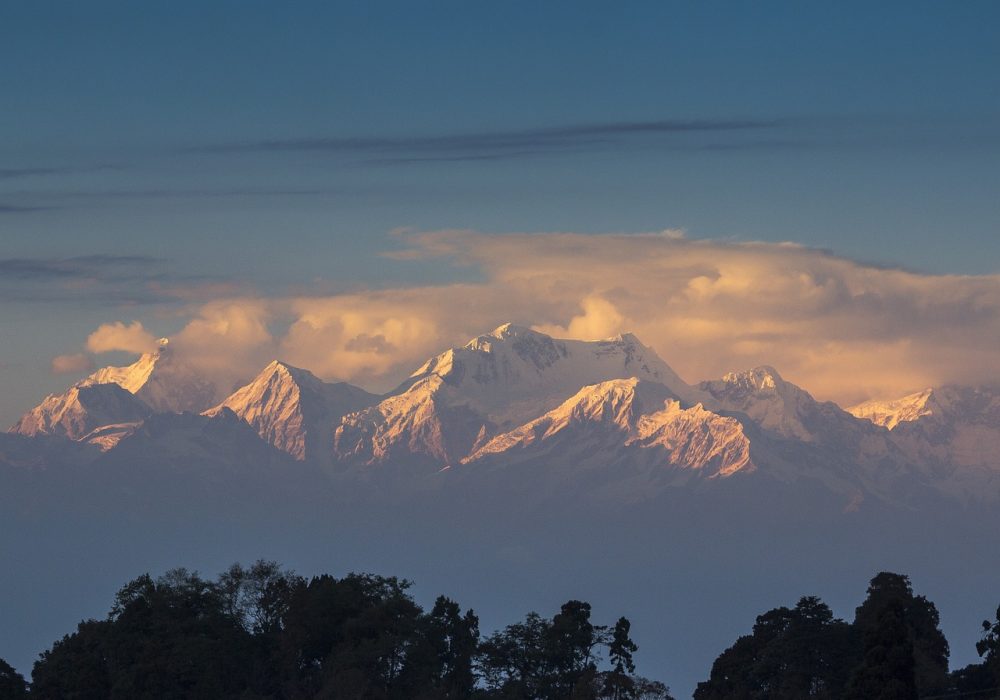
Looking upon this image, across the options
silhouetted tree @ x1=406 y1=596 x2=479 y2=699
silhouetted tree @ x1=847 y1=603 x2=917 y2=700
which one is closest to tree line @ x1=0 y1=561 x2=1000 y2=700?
silhouetted tree @ x1=406 y1=596 x2=479 y2=699

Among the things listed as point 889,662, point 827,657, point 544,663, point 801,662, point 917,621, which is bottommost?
point 889,662

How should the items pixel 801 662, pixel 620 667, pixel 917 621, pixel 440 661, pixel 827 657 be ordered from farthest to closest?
pixel 440 661 → pixel 917 621 → pixel 801 662 → pixel 827 657 → pixel 620 667

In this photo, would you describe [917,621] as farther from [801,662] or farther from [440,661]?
[440,661]

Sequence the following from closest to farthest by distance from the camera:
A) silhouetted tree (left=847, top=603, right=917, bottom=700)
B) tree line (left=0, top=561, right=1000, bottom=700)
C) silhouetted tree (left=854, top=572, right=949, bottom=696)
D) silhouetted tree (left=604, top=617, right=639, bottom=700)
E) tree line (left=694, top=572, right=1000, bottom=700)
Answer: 1. silhouetted tree (left=847, top=603, right=917, bottom=700)
2. tree line (left=694, top=572, right=1000, bottom=700)
3. silhouetted tree (left=604, top=617, right=639, bottom=700)
4. silhouetted tree (left=854, top=572, right=949, bottom=696)
5. tree line (left=0, top=561, right=1000, bottom=700)

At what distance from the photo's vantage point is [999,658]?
168 metres

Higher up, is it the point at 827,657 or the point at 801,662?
the point at 827,657

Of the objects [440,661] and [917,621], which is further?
[440,661]

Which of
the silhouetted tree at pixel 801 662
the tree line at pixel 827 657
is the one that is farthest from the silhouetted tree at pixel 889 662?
the silhouetted tree at pixel 801 662

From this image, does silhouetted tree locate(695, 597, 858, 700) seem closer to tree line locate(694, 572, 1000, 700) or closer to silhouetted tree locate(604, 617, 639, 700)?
tree line locate(694, 572, 1000, 700)

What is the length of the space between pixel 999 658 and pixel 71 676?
9083 centimetres

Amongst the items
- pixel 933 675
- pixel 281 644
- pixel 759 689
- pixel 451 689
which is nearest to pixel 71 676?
pixel 281 644

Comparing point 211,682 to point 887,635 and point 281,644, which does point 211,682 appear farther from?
point 887,635

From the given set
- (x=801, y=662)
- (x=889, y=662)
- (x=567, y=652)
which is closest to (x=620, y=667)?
(x=567, y=652)

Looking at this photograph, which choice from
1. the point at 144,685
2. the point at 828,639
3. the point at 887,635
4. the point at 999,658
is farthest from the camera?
the point at 144,685
